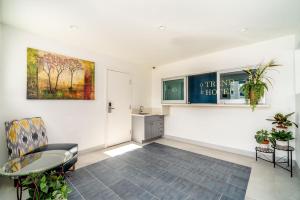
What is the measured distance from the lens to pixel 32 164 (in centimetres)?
171

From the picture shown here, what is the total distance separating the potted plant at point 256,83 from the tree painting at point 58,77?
3440 mm

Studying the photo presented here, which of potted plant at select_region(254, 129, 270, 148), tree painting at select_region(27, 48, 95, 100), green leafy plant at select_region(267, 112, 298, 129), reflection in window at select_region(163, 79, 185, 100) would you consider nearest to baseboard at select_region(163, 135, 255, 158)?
potted plant at select_region(254, 129, 270, 148)

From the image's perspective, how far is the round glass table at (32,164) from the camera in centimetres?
149

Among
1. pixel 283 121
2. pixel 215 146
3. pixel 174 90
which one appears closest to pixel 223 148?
pixel 215 146

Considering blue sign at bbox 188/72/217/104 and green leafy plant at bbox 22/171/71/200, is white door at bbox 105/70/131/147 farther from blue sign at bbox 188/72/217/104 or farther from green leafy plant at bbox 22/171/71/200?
green leafy plant at bbox 22/171/71/200

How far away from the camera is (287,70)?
275 centimetres

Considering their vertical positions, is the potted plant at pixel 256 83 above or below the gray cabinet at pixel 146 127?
above

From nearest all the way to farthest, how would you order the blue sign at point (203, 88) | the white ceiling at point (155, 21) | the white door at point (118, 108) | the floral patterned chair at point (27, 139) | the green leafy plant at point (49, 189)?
the green leafy plant at point (49, 189)
the white ceiling at point (155, 21)
the floral patterned chair at point (27, 139)
the blue sign at point (203, 88)
the white door at point (118, 108)

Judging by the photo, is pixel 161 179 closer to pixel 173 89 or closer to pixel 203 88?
pixel 203 88

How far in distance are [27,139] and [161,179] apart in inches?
87.4

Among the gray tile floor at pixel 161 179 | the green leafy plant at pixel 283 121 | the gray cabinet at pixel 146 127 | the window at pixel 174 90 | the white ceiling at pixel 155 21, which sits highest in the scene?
the white ceiling at pixel 155 21

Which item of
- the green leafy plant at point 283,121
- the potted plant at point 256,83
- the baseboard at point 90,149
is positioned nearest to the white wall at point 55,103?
the baseboard at point 90,149

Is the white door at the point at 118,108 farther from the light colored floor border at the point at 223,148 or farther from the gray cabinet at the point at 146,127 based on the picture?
the light colored floor border at the point at 223,148

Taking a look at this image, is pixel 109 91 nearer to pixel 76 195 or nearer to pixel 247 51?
pixel 76 195
